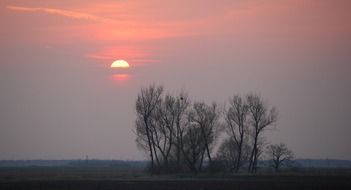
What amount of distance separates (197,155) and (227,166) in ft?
18.0

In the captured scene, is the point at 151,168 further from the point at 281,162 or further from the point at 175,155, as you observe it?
the point at 281,162

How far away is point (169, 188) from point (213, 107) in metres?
46.8

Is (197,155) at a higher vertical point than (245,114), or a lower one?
lower

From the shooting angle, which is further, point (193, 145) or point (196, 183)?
point (193, 145)

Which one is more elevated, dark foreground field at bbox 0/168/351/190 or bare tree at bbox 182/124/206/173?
bare tree at bbox 182/124/206/173

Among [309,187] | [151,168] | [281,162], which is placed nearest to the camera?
[309,187]

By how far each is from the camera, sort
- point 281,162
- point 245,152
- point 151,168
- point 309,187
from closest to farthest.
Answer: point 309,187, point 151,168, point 281,162, point 245,152

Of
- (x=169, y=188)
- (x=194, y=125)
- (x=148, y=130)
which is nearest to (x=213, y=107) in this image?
(x=194, y=125)

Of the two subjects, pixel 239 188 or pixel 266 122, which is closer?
pixel 239 188

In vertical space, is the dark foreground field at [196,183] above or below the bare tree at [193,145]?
below

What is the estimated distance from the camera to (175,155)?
93.3m

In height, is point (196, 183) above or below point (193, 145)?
below

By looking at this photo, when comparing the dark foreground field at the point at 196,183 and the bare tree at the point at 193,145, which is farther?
the bare tree at the point at 193,145

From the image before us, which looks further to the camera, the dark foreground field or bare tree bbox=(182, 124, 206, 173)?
bare tree bbox=(182, 124, 206, 173)
